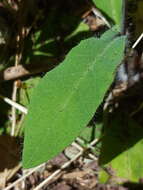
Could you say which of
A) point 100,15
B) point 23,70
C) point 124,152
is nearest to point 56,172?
point 124,152

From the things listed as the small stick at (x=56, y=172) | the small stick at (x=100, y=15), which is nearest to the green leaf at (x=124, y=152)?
the small stick at (x=56, y=172)

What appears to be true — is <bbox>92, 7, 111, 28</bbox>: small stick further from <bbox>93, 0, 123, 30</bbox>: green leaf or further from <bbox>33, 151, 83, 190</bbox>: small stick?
<bbox>33, 151, 83, 190</bbox>: small stick

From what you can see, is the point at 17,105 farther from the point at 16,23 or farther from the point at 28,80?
the point at 16,23

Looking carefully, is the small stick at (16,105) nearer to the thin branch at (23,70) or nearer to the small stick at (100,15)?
the thin branch at (23,70)

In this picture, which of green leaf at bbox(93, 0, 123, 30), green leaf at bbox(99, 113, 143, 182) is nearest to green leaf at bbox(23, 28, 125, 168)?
green leaf at bbox(93, 0, 123, 30)

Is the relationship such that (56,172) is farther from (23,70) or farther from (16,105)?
(23,70)
